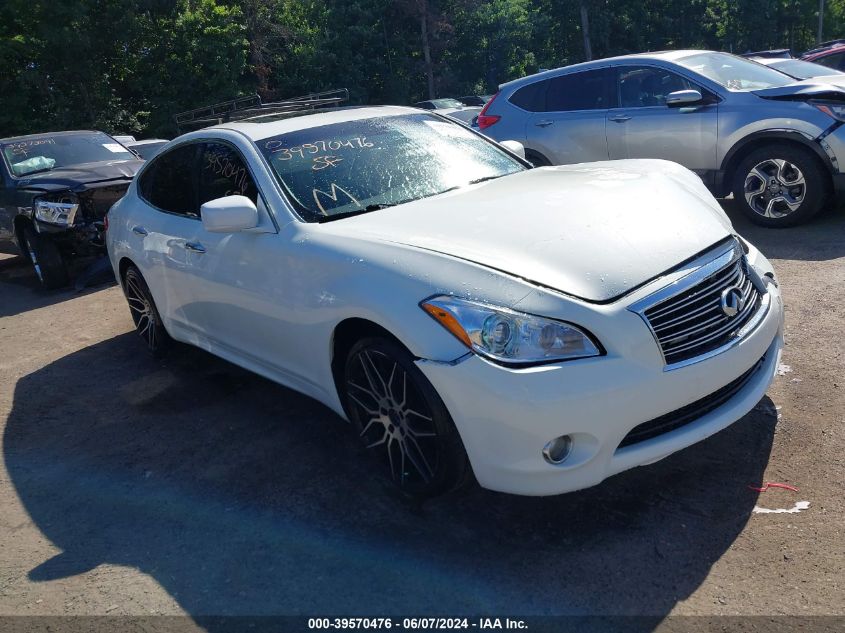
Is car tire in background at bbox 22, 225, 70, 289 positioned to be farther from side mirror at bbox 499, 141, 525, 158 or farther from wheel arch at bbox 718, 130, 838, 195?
wheel arch at bbox 718, 130, 838, 195

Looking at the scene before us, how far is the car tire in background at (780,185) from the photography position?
22.2ft

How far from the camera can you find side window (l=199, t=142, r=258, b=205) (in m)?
4.18

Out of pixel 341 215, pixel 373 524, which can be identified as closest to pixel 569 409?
pixel 373 524

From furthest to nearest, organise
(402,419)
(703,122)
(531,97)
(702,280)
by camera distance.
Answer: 1. (531,97)
2. (703,122)
3. (402,419)
4. (702,280)

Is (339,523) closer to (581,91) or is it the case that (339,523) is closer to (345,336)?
(345,336)

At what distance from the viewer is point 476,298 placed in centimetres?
289

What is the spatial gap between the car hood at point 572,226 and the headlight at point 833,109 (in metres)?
3.38

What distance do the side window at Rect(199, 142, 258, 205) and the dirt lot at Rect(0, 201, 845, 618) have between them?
4.16 feet

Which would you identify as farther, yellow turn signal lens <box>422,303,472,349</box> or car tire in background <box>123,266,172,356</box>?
car tire in background <box>123,266,172,356</box>

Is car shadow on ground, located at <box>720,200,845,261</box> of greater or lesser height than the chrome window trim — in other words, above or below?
below

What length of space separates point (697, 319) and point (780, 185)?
4737 mm

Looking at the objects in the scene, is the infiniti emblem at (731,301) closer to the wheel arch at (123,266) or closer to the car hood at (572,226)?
the car hood at (572,226)

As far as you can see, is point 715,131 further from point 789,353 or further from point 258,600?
point 258,600

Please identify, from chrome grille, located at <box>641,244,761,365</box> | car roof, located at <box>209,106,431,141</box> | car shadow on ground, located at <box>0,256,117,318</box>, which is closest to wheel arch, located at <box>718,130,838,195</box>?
car roof, located at <box>209,106,431,141</box>
